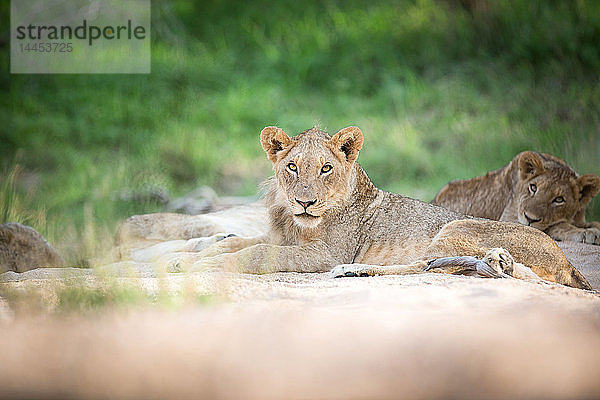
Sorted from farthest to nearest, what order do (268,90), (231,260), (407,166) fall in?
(268,90)
(407,166)
(231,260)

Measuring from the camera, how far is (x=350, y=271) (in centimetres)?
448

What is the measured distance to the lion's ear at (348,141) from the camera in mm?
5125

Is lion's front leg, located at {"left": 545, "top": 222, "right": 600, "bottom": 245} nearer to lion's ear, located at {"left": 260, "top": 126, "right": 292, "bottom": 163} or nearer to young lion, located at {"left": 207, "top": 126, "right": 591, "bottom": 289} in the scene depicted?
young lion, located at {"left": 207, "top": 126, "right": 591, "bottom": 289}

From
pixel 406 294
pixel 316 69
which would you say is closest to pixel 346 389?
pixel 406 294

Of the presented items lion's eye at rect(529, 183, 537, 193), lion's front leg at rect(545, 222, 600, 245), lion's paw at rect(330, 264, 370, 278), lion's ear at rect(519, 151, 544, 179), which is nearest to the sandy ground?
lion's paw at rect(330, 264, 370, 278)

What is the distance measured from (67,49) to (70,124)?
224 cm

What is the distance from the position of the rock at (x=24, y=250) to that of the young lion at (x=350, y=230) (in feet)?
4.51

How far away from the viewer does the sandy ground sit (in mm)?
2193

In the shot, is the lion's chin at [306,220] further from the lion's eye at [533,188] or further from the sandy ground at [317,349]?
the lion's eye at [533,188]

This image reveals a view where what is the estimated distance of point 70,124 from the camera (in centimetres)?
1269

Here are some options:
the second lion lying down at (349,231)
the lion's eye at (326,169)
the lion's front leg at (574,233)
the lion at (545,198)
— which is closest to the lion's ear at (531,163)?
the lion at (545,198)

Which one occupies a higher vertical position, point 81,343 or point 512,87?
point 512,87

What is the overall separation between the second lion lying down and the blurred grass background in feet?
12.0

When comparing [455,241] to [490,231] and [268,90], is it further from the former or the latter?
[268,90]
